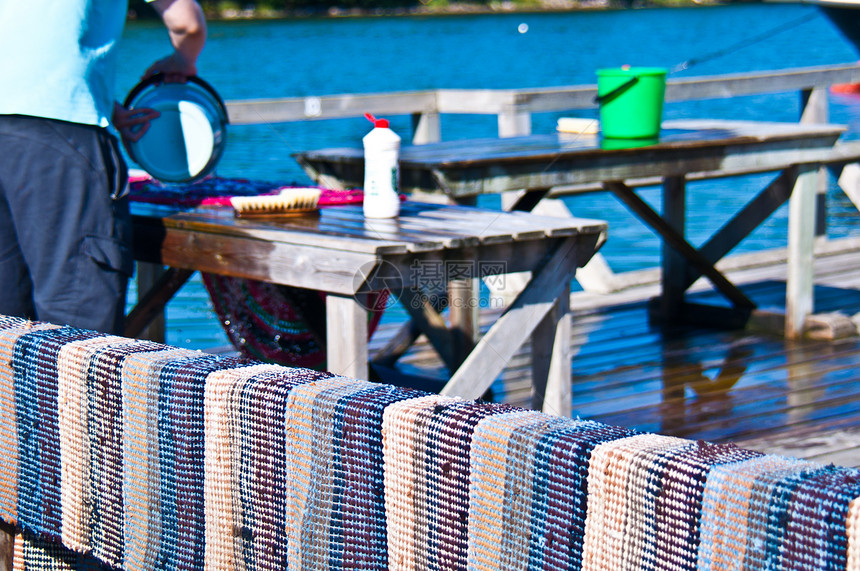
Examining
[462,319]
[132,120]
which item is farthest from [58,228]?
[462,319]

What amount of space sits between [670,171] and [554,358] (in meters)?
1.45

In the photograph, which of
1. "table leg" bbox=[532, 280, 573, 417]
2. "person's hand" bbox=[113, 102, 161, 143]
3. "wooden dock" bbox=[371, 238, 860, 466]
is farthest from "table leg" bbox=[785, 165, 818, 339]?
"person's hand" bbox=[113, 102, 161, 143]

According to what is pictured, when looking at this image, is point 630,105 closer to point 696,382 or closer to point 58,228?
point 696,382

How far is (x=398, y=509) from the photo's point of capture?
6.01 feet

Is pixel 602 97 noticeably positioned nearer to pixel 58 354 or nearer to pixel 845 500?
pixel 58 354

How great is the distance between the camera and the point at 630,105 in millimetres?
5000

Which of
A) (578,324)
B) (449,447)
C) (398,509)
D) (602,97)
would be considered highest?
(602,97)

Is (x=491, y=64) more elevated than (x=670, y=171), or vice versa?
(x=491, y=64)

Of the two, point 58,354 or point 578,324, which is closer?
point 58,354

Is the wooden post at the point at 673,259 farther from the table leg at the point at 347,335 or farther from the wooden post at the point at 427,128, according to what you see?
the table leg at the point at 347,335

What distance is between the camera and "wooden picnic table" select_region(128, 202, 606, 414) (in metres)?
3.16

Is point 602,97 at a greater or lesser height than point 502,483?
greater

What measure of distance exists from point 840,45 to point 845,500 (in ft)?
180

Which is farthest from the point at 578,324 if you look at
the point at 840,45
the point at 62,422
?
the point at 840,45
